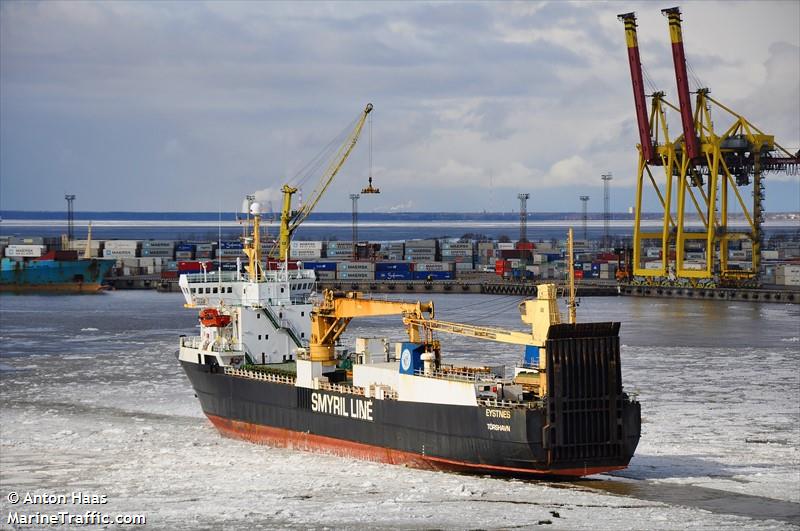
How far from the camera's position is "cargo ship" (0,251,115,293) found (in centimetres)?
10531

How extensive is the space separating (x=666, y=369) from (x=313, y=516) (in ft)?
80.1

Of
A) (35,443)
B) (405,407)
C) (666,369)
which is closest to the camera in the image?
(405,407)

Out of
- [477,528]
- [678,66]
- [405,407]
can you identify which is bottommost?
[477,528]

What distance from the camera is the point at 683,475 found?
86.2 feet

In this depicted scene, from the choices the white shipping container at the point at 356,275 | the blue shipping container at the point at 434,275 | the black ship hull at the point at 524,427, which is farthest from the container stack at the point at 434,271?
the black ship hull at the point at 524,427

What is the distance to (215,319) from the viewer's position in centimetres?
3475

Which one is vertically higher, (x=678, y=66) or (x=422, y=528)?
(x=678, y=66)

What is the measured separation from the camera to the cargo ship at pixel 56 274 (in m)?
105

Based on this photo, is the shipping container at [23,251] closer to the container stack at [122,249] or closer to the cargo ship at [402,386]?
the container stack at [122,249]

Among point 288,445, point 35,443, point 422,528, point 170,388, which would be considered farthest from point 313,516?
point 170,388

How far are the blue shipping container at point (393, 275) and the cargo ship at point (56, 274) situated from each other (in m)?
26.0

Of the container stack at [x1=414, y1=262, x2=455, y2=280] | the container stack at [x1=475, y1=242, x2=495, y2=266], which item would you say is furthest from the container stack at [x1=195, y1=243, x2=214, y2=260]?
the container stack at [x1=414, y1=262, x2=455, y2=280]

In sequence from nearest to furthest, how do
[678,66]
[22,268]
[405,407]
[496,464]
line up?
1. [496,464]
2. [405,407]
3. [678,66]
4. [22,268]

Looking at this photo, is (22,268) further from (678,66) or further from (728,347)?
(728,347)
